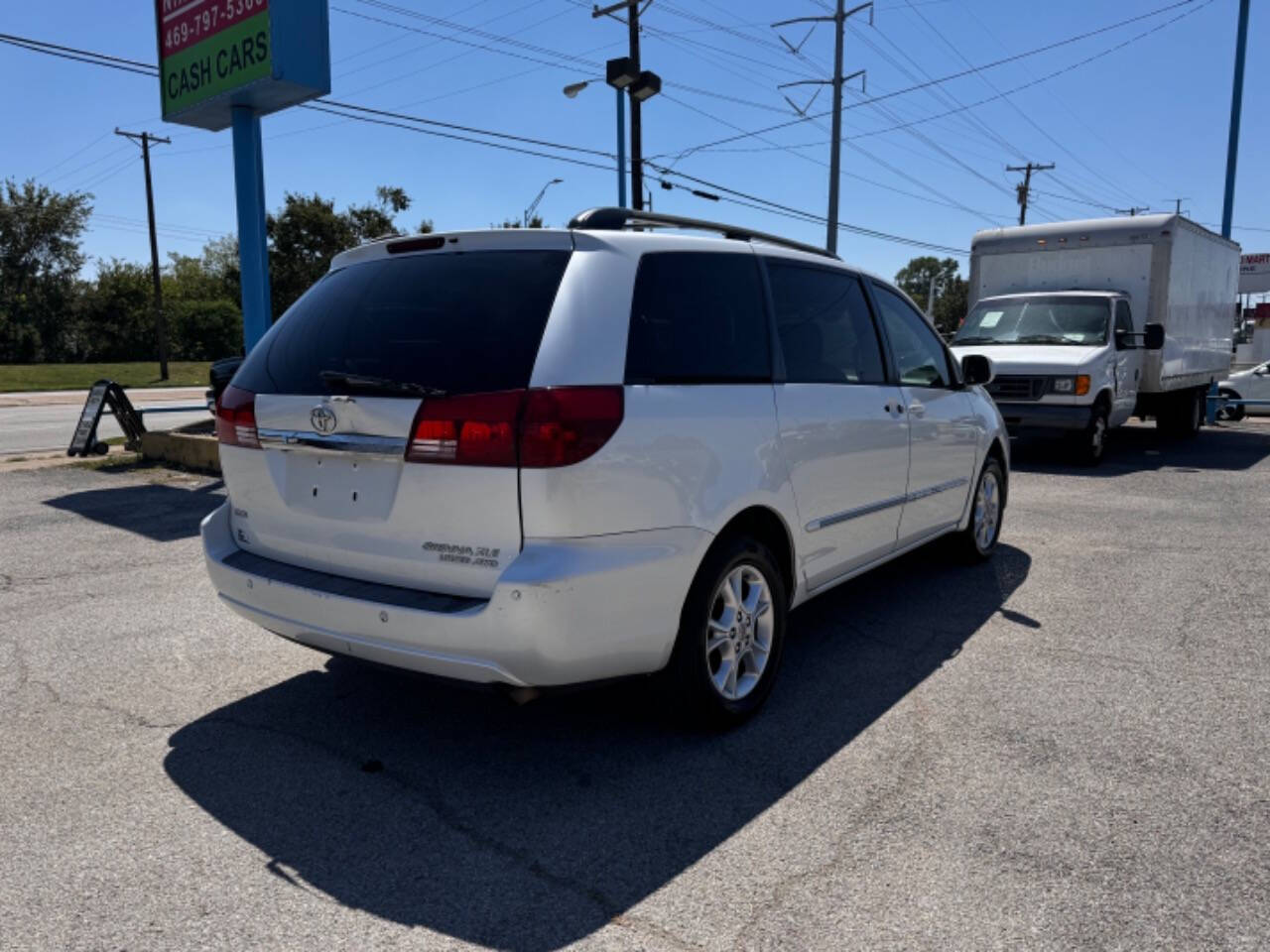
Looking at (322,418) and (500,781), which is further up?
(322,418)

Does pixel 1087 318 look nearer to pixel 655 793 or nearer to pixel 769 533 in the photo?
pixel 769 533

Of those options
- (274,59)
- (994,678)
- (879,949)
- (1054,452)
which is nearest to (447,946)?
(879,949)

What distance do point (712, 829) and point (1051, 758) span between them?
1.36 meters

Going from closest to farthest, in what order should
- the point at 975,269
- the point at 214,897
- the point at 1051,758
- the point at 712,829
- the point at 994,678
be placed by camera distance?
the point at 214,897 < the point at 712,829 < the point at 1051,758 < the point at 994,678 < the point at 975,269

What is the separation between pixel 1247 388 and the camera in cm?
1841

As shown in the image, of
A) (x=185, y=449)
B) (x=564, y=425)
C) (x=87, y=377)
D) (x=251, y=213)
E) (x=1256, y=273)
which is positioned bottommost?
(x=87, y=377)

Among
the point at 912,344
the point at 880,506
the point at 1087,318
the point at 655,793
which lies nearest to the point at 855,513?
the point at 880,506

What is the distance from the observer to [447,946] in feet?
7.55

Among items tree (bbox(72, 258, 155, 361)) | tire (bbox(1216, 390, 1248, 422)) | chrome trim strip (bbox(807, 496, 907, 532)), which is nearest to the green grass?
tree (bbox(72, 258, 155, 361))

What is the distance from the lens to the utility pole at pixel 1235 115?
19250 mm

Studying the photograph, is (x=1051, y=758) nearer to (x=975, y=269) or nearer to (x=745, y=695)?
(x=745, y=695)

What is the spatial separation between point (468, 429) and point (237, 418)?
1.21 metres

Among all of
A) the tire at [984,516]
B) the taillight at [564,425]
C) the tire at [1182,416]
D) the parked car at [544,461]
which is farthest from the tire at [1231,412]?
the taillight at [564,425]

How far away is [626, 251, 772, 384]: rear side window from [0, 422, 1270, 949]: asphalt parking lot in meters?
1.31
